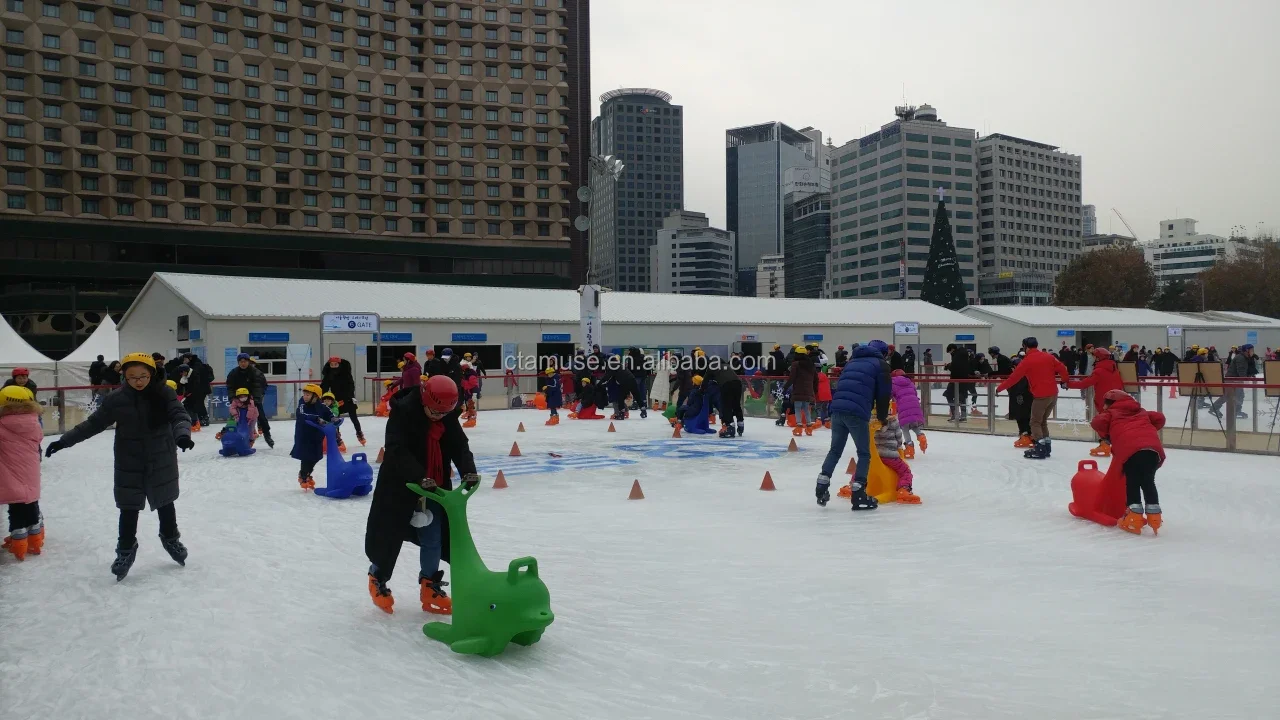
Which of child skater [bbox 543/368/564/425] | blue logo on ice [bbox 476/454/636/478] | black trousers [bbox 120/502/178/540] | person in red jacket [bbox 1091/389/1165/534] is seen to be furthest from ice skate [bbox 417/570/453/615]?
child skater [bbox 543/368/564/425]

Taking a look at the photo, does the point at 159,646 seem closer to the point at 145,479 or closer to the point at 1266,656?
the point at 145,479

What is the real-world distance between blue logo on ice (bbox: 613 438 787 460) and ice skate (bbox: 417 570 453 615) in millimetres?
8122

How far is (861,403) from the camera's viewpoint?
856cm

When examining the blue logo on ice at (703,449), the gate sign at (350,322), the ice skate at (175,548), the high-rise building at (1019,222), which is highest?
the high-rise building at (1019,222)

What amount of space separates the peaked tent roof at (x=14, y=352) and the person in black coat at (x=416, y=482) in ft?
83.9

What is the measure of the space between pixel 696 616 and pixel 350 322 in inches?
754

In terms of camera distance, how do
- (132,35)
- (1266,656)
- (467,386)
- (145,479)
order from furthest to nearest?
(132,35) < (467,386) < (145,479) < (1266,656)

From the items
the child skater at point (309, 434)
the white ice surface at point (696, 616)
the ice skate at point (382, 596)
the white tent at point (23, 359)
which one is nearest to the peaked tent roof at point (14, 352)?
the white tent at point (23, 359)

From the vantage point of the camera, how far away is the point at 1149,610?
515cm

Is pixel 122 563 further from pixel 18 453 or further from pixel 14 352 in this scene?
pixel 14 352

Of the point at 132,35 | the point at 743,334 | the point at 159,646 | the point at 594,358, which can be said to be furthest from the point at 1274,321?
the point at 132,35

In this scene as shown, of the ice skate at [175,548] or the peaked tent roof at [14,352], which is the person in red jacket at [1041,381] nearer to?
the ice skate at [175,548]

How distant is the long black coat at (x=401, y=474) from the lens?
4.88 m

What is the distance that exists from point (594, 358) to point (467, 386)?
461cm
